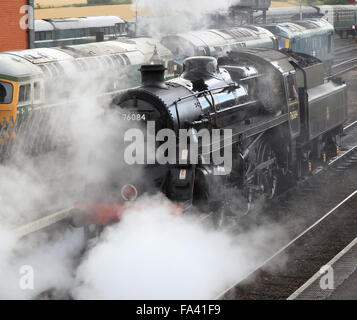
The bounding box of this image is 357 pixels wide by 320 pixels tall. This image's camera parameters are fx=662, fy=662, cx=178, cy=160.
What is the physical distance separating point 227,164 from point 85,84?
846 centimetres

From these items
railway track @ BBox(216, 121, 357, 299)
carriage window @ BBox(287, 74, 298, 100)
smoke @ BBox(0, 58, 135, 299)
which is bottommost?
railway track @ BBox(216, 121, 357, 299)

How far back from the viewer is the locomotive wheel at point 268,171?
1207 centimetres

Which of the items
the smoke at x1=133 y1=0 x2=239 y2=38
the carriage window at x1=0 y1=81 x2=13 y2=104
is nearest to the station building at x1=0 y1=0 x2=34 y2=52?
the smoke at x1=133 y1=0 x2=239 y2=38

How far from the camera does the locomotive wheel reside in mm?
12070

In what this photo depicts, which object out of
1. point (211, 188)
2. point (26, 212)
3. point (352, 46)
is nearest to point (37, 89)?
point (26, 212)

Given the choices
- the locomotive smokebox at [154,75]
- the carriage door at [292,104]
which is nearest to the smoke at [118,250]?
the locomotive smokebox at [154,75]

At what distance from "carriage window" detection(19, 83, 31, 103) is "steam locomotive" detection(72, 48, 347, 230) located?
521 centimetres

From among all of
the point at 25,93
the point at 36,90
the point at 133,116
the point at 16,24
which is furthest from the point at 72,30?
the point at 133,116

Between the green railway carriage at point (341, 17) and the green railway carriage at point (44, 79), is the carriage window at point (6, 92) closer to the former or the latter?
the green railway carriage at point (44, 79)

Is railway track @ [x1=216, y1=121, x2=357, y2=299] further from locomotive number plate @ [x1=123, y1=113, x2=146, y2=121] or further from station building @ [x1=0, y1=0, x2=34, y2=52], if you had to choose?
station building @ [x1=0, y1=0, x2=34, y2=52]

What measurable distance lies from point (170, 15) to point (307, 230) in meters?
15.1

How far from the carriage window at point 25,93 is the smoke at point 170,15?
8.79 metres

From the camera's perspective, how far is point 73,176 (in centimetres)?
1445

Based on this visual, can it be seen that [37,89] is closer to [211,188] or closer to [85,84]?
[85,84]
